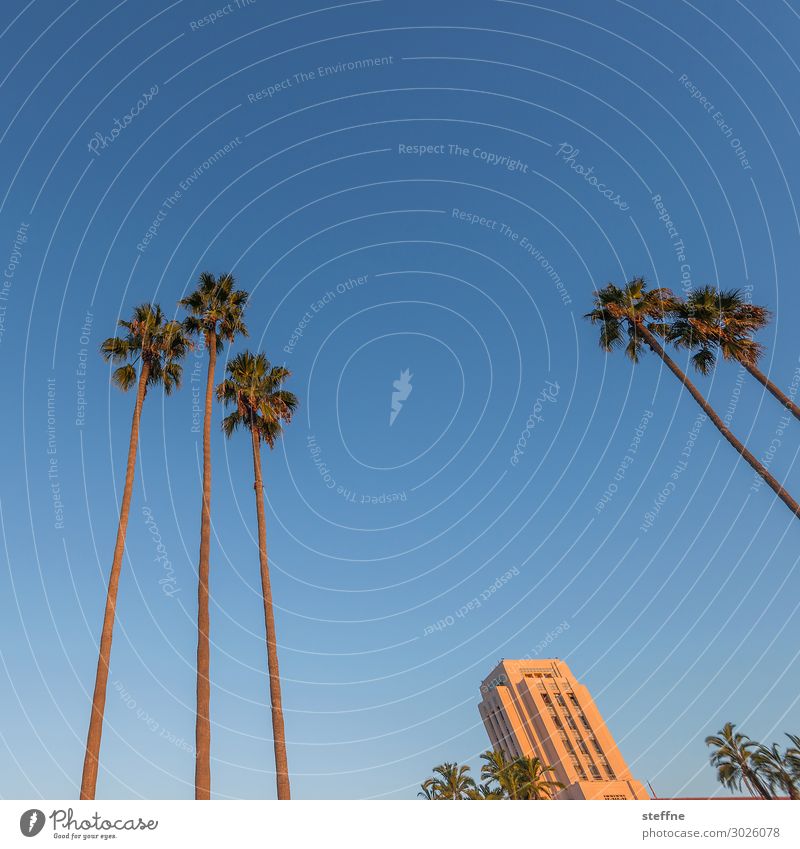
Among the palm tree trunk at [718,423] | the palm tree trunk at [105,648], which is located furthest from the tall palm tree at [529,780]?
the palm tree trunk at [105,648]

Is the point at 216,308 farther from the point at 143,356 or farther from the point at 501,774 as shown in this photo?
the point at 501,774

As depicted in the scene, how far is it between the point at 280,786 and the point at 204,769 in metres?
2.52

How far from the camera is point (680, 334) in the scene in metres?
28.4

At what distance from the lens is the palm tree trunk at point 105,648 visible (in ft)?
51.1

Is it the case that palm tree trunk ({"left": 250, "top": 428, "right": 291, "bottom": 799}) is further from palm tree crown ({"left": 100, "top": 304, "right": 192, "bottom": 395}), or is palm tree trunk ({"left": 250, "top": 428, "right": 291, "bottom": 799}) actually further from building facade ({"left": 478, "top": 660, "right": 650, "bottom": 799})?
building facade ({"left": 478, "top": 660, "right": 650, "bottom": 799})

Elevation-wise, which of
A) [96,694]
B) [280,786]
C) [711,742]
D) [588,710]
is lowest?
[280,786]

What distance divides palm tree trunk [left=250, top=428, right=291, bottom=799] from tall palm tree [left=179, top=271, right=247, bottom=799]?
239 cm

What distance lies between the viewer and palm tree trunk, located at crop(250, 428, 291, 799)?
17953 mm

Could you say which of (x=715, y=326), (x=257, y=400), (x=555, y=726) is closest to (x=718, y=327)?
(x=715, y=326)

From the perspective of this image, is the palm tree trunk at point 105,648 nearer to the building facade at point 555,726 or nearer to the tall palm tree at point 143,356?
the tall palm tree at point 143,356

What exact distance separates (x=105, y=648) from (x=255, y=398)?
548 inches
